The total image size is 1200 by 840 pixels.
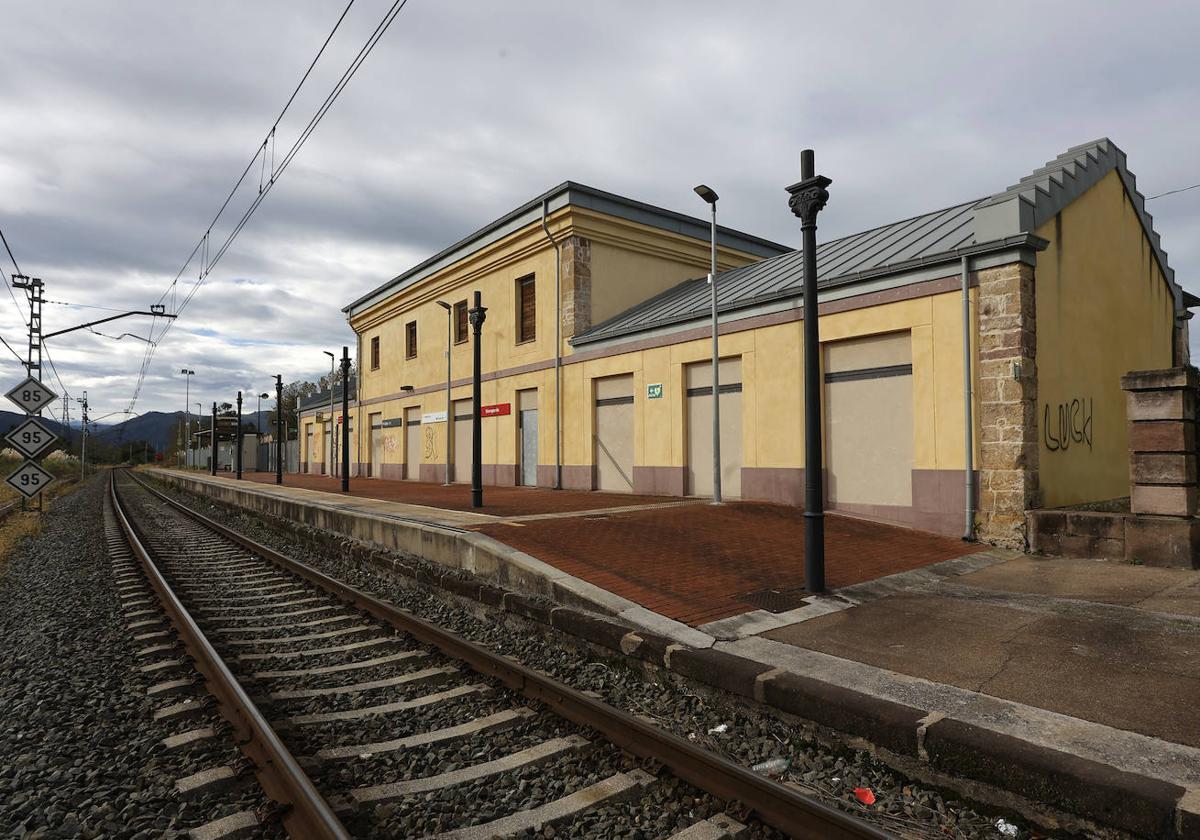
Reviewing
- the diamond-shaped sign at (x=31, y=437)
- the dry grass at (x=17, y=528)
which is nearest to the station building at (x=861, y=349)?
the diamond-shaped sign at (x=31, y=437)

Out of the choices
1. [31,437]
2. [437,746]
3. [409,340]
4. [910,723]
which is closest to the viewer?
[910,723]

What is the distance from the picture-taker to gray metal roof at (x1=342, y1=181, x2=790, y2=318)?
59.6 feet

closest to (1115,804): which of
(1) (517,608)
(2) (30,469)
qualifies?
(1) (517,608)

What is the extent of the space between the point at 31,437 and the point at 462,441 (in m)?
11.3

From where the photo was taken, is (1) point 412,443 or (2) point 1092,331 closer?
(2) point 1092,331

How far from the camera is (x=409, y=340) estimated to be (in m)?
27.2

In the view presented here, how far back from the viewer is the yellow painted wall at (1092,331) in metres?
9.95

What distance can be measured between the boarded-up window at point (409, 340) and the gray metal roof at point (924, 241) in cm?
1192

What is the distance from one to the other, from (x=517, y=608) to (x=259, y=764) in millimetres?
3086

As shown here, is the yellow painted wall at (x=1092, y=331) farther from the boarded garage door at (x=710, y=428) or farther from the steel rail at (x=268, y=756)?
the steel rail at (x=268, y=756)

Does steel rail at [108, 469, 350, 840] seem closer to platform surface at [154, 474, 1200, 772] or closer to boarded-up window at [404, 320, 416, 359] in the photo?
platform surface at [154, 474, 1200, 772]

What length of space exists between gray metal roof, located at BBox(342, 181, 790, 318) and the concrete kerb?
13.7 metres

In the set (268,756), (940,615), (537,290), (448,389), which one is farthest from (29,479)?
(940,615)

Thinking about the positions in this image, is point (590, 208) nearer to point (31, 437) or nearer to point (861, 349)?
point (861, 349)
